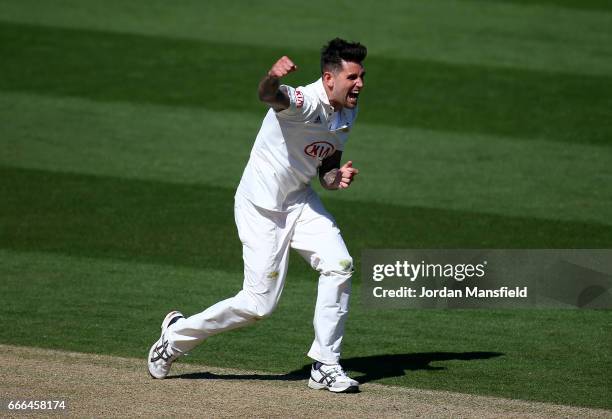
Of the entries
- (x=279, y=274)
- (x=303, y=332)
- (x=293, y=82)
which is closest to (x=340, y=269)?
(x=279, y=274)

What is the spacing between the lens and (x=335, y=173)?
621cm

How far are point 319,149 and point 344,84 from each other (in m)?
0.40

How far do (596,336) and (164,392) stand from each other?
9.98ft

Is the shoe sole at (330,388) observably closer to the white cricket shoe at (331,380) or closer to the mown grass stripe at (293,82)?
the white cricket shoe at (331,380)

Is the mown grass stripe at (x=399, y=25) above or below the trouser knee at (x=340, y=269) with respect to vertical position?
above

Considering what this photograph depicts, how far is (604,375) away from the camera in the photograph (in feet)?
21.4

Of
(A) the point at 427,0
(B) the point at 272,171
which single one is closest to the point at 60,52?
(A) the point at 427,0

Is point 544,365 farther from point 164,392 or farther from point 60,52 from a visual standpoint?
point 60,52

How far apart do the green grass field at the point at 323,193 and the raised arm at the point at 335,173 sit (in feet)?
3.98

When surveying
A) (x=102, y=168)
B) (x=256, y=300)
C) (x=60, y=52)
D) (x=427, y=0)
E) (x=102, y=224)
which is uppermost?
(x=427, y=0)

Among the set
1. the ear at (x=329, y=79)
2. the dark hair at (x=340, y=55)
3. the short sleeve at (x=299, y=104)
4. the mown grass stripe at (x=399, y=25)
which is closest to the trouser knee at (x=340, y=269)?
the short sleeve at (x=299, y=104)

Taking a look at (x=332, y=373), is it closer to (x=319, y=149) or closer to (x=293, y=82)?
(x=319, y=149)

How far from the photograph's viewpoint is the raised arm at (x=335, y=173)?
6.00 metres
